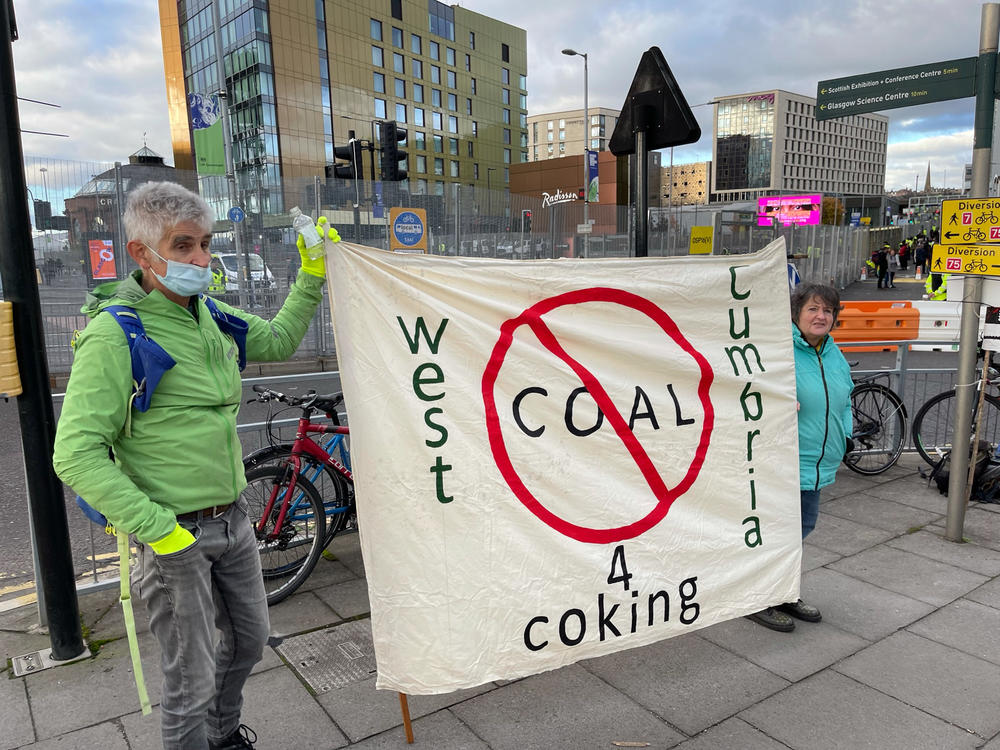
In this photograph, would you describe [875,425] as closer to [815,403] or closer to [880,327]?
[880,327]

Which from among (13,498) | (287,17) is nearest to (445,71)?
(287,17)

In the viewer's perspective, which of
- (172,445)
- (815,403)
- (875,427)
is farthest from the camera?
(875,427)

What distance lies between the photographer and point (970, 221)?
173 inches

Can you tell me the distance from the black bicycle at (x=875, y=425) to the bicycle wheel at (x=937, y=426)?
0.49ft

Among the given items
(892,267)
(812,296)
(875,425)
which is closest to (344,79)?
(892,267)

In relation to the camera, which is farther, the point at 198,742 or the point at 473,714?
the point at 473,714

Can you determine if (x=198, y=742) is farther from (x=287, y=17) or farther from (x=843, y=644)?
(x=287, y=17)

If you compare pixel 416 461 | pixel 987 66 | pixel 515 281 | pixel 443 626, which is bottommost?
pixel 443 626

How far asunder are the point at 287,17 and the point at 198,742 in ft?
196

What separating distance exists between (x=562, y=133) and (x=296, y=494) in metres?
160

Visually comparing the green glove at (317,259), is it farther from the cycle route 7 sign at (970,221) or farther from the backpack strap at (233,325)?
the cycle route 7 sign at (970,221)

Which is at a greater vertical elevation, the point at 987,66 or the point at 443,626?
the point at 987,66

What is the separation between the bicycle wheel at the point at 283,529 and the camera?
12.4 ft

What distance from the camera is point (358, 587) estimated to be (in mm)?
3924
